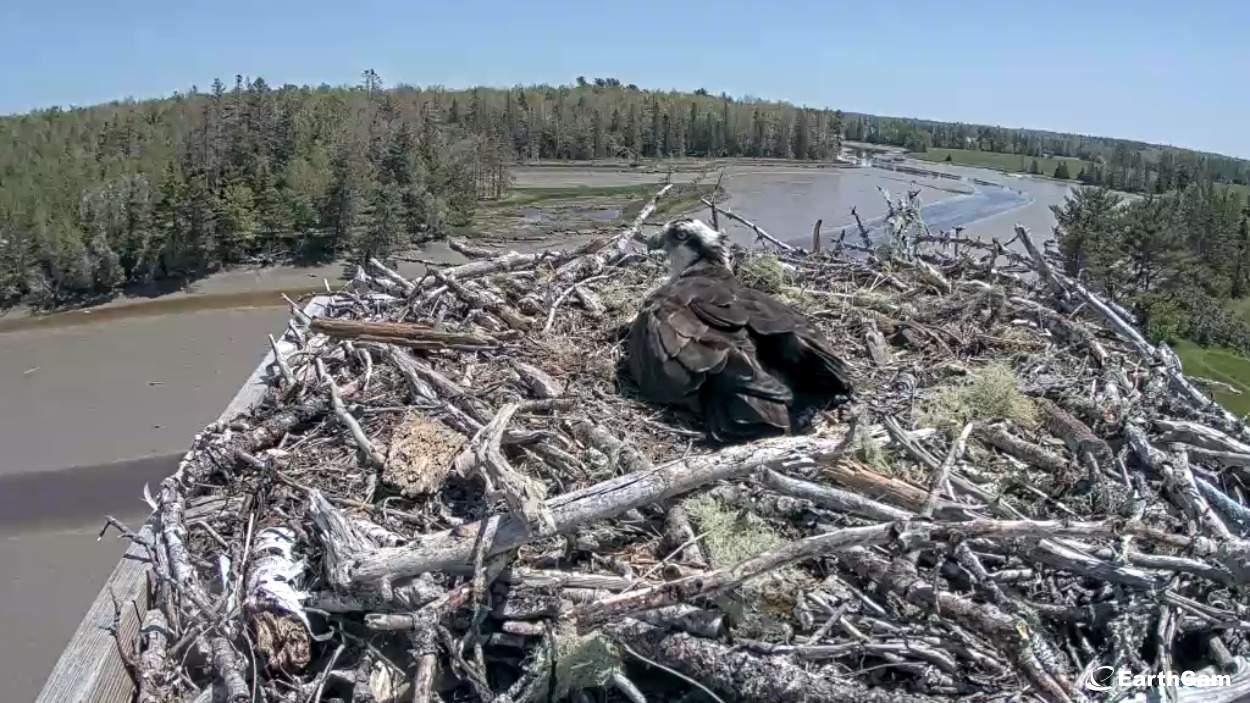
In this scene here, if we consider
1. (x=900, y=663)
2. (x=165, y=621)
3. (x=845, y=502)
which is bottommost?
(x=165, y=621)

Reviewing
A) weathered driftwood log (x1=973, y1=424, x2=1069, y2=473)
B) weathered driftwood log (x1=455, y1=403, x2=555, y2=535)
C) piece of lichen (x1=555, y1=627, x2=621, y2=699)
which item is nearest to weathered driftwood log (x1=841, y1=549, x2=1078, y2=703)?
piece of lichen (x1=555, y1=627, x2=621, y2=699)

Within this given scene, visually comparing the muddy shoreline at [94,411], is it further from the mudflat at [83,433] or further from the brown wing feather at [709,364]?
the brown wing feather at [709,364]

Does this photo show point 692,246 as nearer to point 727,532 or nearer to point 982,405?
point 982,405

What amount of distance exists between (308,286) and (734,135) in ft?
121

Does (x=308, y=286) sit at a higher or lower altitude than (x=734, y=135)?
lower

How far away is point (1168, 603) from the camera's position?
2.58 metres

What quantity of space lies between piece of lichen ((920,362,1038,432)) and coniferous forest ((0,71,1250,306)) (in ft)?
77.0

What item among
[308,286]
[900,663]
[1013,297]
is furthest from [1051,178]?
[900,663]

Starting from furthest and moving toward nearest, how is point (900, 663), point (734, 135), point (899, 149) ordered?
point (899, 149) < point (734, 135) < point (900, 663)

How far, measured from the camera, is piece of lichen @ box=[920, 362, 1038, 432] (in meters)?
3.79

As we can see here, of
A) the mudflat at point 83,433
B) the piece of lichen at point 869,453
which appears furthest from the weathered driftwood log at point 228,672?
the mudflat at point 83,433

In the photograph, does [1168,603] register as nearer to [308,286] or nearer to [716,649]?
[716,649]

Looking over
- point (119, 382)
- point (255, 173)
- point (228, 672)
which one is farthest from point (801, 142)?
point (228, 672)

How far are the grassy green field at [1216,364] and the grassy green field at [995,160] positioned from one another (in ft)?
129
